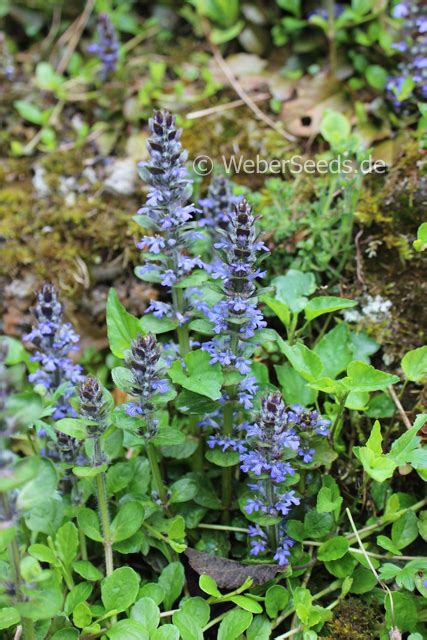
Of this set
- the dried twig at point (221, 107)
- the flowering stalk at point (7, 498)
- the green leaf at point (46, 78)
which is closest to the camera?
the flowering stalk at point (7, 498)

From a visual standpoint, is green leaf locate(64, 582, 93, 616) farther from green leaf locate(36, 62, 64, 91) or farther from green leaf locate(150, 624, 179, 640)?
Result: green leaf locate(36, 62, 64, 91)

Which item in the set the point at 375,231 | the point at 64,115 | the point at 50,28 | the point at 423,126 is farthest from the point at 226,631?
the point at 50,28

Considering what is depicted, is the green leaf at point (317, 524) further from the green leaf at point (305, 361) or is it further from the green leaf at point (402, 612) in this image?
the green leaf at point (305, 361)

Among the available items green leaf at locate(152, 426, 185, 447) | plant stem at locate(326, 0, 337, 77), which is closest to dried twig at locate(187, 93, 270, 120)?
plant stem at locate(326, 0, 337, 77)

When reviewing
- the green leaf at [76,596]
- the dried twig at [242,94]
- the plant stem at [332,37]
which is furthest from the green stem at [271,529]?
the plant stem at [332,37]

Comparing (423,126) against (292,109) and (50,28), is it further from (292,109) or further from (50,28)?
(50,28)

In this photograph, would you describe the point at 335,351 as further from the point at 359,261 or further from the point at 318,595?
the point at 318,595
